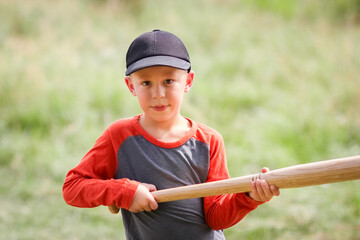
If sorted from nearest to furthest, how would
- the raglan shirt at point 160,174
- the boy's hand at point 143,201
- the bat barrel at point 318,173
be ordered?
the bat barrel at point 318,173
the boy's hand at point 143,201
the raglan shirt at point 160,174

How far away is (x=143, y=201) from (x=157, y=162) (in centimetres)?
21

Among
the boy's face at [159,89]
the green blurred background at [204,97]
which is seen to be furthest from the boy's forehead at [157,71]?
the green blurred background at [204,97]

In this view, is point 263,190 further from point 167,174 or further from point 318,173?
point 167,174

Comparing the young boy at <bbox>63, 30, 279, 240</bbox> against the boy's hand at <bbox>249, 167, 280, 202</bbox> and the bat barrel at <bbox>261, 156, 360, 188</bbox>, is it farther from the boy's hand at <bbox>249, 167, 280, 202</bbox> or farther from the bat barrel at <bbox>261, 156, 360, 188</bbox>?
the bat barrel at <bbox>261, 156, 360, 188</bbox>

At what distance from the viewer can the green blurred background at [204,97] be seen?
420 cm

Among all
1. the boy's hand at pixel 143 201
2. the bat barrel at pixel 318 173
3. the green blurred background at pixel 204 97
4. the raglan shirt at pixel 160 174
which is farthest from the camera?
the green blurred background at pixel 204 97

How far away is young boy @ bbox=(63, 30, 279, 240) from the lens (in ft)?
6.82

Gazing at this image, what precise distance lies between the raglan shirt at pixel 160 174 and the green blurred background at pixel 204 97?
1.85 meters

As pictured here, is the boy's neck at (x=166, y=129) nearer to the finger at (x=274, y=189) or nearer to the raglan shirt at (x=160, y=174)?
the raglan shirt at (x=160, y=174)

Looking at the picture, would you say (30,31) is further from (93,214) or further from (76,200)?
(76,200)

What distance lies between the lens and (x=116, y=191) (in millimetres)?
2053

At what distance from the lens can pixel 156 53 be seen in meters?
2.09

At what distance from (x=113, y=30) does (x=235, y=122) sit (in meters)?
3.50

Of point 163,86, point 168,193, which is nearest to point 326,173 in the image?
point 168,193
